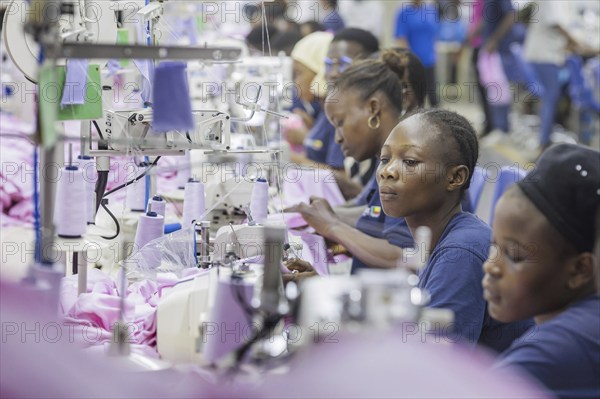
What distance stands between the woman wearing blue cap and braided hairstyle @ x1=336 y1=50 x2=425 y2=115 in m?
1.53

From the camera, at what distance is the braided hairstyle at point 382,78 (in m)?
3.19

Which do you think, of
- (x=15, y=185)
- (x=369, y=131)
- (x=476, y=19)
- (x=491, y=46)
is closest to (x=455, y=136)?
(x=369, y=131)

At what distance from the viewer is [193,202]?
2824 millimetres

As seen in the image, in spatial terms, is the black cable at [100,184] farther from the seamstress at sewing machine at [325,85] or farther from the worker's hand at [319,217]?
the seamstress at sewing machine at [325,85]

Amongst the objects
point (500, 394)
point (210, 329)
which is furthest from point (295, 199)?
point (500, 394)

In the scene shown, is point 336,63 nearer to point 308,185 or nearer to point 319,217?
point 308,185

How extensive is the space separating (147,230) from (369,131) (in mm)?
918

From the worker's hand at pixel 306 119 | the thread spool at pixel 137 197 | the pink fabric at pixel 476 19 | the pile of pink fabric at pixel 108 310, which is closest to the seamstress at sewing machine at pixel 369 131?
the thread spool at pixel 137 197

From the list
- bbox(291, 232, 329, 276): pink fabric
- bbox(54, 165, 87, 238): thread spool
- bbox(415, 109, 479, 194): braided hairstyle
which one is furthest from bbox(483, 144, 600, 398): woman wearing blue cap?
bbox(291, 232, 329, 276): pink fabric

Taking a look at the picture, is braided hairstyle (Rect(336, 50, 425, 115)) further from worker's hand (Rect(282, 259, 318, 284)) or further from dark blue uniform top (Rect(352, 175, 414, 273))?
worker's hand (Rect(282, 259, 318, 284))

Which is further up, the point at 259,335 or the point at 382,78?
the point at 382,78

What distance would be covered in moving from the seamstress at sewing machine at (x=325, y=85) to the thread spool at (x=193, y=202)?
0.99 meters

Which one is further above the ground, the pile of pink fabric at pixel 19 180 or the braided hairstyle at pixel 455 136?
the braided hairstyle at pixel 455 136

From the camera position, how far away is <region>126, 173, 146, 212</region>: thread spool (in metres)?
2.97
